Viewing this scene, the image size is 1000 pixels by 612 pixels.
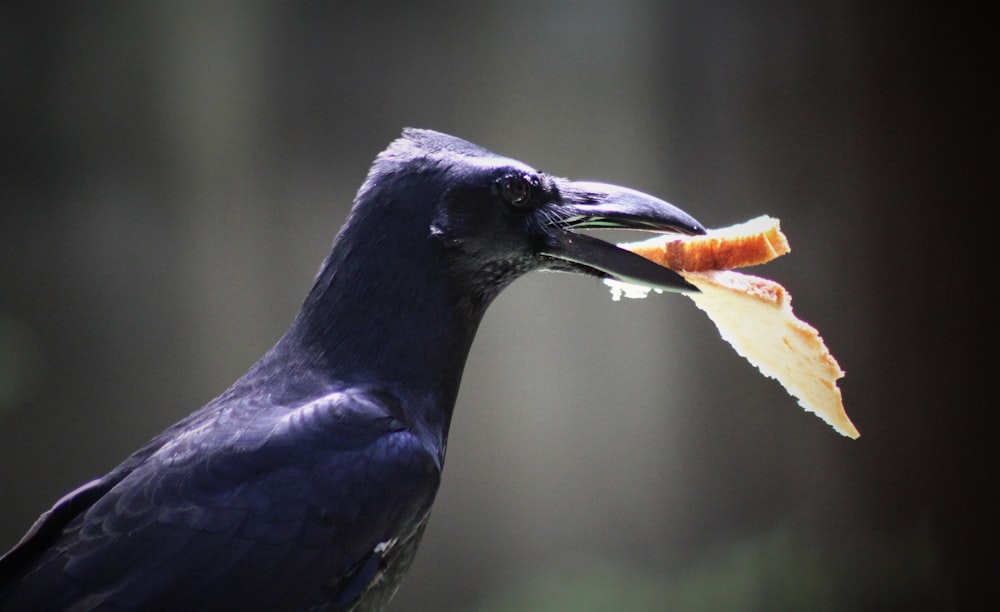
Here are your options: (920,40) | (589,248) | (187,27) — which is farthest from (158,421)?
(920,40)

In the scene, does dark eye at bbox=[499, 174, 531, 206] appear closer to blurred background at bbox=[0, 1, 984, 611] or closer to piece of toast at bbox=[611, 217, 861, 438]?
piece of toast at bbox=[611, 217, 861, 438]

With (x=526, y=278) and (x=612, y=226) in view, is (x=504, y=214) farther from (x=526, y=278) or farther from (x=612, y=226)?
(x=526, y=278)

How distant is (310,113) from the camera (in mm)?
1993

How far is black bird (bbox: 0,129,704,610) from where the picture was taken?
89 cm

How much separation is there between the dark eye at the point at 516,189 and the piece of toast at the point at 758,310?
0.65ft

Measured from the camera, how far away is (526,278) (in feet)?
6.73

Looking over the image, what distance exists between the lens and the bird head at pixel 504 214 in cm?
106

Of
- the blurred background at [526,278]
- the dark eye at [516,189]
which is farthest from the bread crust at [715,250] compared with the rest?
the blurred background at [526,278]

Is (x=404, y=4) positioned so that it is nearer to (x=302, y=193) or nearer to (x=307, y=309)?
(x=302, y=193)

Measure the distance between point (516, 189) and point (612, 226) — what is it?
147mm

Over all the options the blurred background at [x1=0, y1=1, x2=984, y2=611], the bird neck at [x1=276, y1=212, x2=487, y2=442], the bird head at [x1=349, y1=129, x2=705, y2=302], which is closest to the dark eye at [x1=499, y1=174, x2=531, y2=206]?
the bird head at [x1=349, y1=129, x2=705, y2=302]

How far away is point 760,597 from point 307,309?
49.4 inches

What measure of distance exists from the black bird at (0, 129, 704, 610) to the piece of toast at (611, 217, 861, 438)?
0.21ft

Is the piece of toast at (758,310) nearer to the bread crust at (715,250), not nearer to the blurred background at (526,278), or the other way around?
the bread crust at (715,250)
